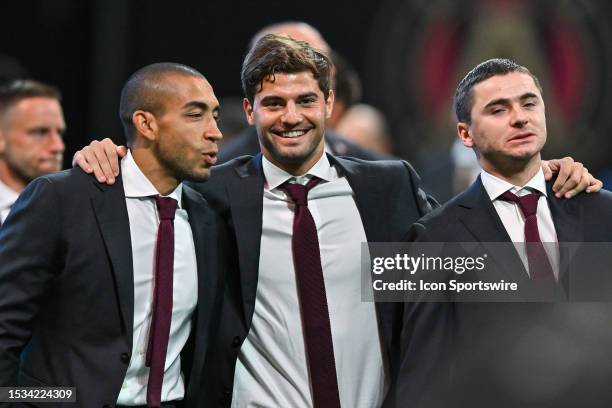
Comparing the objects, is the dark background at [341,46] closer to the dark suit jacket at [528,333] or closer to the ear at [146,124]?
the ear at [146,124]

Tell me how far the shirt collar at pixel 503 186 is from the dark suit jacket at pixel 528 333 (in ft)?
0.09

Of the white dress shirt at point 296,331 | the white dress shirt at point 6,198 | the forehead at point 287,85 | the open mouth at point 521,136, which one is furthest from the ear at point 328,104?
the white dress shirt at point 6,198

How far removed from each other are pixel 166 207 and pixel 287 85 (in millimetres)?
540

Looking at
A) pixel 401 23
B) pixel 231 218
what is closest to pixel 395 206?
pixel 231 218

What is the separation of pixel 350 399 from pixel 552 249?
0.76m

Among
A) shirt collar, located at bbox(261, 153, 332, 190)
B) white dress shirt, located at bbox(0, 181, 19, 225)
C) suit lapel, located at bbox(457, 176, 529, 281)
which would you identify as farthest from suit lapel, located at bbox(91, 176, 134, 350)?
white dress shirt, located at bbox(0, 181, 19, 225)

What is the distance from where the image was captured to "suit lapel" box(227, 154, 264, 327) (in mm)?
3260

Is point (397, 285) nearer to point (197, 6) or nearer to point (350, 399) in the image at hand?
point (350, 399)

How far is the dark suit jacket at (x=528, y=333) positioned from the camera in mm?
2924

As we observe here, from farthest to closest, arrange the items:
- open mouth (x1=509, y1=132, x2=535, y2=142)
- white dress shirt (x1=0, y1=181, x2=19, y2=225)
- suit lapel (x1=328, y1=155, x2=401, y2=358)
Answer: white dress shirt (x1=0, y1=181, x2=19, y2=225) < suit lapel (x1=328, y1=155, x2=401, y2=358) < open mouth (x1=509, y1=132, x2=535, y2=142)

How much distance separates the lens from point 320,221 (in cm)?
338

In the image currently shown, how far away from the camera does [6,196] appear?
4867 mm

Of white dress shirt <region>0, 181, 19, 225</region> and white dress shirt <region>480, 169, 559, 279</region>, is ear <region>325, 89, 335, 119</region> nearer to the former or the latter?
white dress shirt <region>480, 169, 559, 279</region>

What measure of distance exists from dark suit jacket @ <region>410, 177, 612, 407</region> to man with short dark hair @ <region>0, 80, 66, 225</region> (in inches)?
93.7
